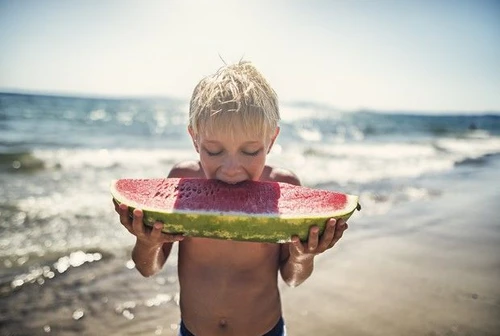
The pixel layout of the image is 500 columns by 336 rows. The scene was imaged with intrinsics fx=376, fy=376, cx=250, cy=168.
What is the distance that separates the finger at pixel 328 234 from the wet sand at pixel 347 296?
2.50 meters

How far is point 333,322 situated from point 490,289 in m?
2.21

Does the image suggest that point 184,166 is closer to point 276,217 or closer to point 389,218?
point 276,217

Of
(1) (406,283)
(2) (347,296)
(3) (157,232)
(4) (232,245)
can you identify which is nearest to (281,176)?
(4) (232,245)

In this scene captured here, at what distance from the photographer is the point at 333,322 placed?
13.5 feet

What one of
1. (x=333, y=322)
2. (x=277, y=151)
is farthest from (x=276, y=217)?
(x=277, y=151)

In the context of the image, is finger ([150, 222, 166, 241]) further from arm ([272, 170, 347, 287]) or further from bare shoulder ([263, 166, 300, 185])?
bare shoulder ([263, 166, 300, 185])

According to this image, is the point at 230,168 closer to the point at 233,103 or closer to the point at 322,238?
the point at 233,103

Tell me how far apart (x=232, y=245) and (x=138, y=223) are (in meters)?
0.87

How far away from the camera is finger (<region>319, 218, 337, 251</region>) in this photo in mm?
1818

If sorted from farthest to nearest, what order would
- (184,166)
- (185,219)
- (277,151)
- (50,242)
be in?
(277,151) < (50,242) < (184,166) < (185,219)

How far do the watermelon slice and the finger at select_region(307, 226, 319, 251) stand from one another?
3 cm

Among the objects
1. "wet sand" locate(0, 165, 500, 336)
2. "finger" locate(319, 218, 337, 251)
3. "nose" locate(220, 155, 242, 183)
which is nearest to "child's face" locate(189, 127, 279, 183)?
"nose" locate(220, 155, 242, 183)

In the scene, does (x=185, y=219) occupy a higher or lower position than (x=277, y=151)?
higher

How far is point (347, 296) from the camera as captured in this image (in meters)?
4.64
